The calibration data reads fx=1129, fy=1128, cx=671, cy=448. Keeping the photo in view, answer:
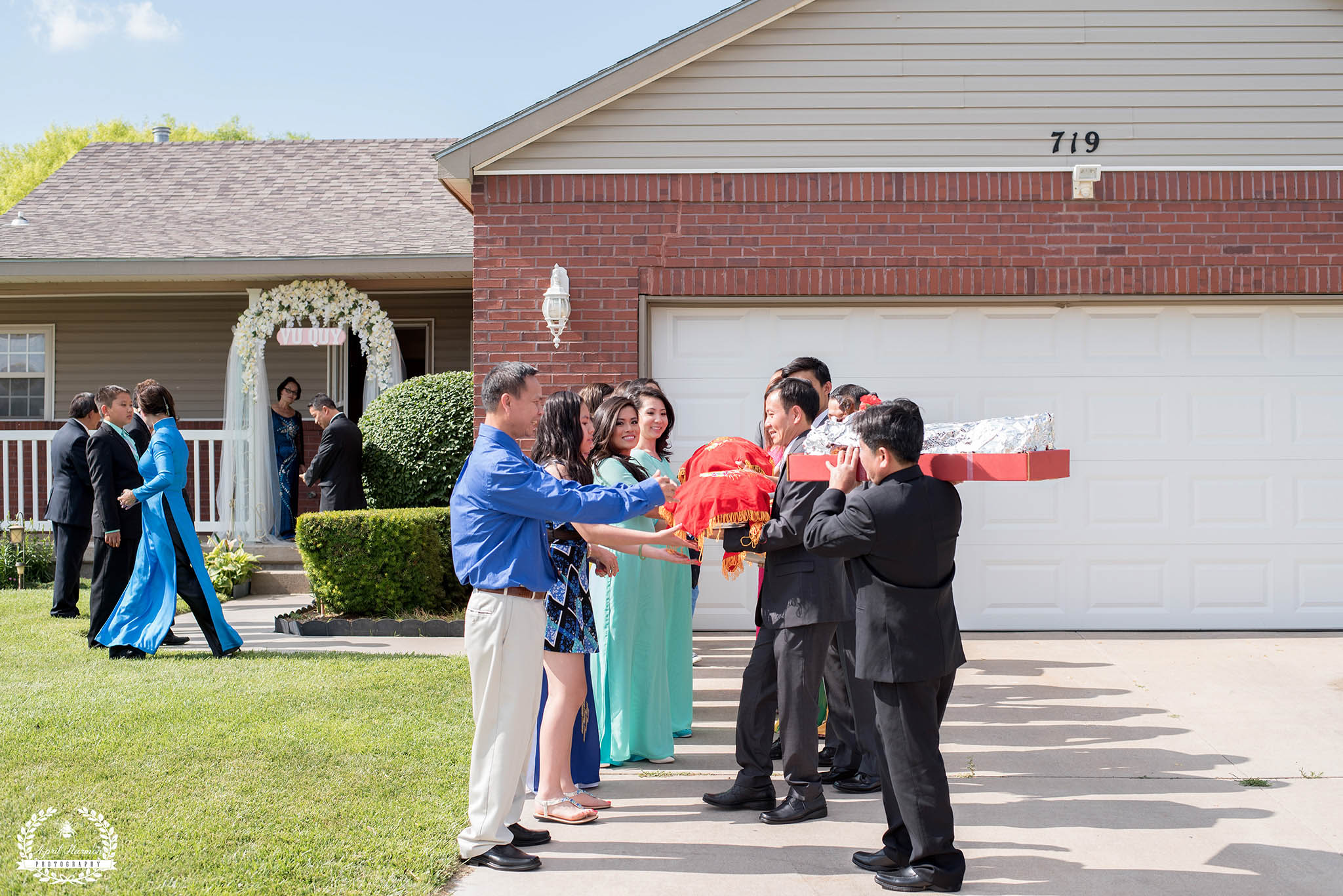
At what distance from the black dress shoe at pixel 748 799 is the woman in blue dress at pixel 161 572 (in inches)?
172

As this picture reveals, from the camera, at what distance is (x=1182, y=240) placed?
8.63 m

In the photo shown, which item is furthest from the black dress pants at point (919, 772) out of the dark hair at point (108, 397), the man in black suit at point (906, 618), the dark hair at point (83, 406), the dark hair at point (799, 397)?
the dark hair at point (83, 406)

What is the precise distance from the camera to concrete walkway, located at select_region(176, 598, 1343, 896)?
4.01m

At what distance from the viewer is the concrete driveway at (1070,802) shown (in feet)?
13.2

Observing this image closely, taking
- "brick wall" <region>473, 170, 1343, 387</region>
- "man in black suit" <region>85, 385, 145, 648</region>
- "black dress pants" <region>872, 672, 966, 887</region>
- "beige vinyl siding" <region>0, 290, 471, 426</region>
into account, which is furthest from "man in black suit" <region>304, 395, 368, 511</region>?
"black dress pants" <region>872, 672, 966, 887</region>

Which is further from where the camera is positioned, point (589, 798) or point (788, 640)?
point (589, 798)

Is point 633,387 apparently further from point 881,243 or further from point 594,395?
point 881,243

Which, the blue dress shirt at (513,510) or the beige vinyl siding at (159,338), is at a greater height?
the beige vinyl siding at (159,338)

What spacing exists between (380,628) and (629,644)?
157 inches

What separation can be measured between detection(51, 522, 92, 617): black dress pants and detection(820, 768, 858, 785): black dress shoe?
278 inches

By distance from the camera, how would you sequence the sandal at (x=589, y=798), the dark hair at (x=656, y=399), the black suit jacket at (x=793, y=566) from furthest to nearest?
the dark hair at (x=656, y=399)
the sandal at (x=589, y=798)
the black suit jacket at (x=793, y=566)

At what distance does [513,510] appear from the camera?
4.06 meters

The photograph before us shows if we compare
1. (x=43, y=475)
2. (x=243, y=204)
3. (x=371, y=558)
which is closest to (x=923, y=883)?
(x=371, y=558)

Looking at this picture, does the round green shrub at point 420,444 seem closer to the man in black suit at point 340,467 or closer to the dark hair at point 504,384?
the man in black suit at point 340,467
